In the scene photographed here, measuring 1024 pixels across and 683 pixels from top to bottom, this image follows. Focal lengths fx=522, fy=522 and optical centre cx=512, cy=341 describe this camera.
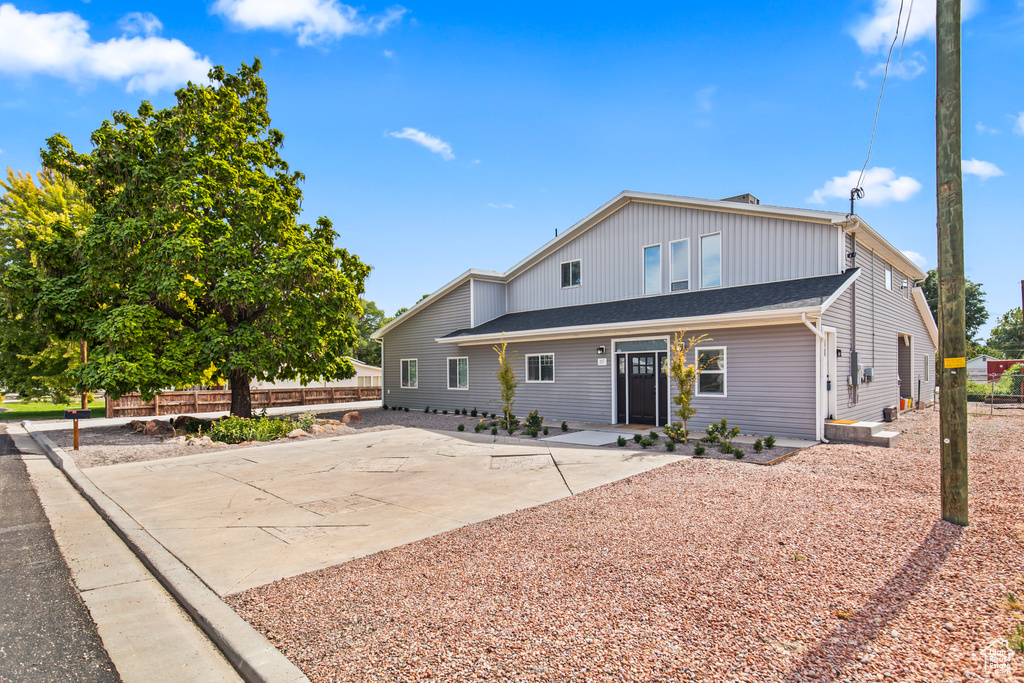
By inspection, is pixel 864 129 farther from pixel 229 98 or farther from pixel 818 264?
pixel 229 98

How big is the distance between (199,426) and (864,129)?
56.0 feet

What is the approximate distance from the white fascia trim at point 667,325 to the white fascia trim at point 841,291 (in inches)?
9.8

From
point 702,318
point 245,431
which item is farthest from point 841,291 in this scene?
point 245,431

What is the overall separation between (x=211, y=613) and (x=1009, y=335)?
69260 millimetres

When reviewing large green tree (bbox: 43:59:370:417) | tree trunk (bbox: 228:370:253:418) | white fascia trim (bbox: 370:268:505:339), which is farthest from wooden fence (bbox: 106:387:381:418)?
white fascia trim (bbox: 370:268:505:339)

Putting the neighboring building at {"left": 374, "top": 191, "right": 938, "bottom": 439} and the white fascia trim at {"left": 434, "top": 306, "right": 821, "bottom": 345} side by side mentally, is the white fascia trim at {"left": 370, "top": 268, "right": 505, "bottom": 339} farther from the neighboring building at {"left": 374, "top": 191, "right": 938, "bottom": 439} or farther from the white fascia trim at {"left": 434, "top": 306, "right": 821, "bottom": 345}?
the white fascia trim at {"left": 434, "top": 306, "right": 821, "bottom": 345}

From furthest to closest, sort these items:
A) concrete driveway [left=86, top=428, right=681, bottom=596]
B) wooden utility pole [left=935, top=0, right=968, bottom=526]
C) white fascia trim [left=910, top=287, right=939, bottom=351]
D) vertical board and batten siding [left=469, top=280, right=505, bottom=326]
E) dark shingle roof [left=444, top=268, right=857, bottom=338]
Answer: vertical board and batten siding [left=469, top=280, right=505, bottom=326], white fascia trim [left=910, top=287, right=939, bottom=351], dark shingle roof [left=444, top=268, right=857, bottom=338], wooden utility pole [left=935, top=0, right=968, bottom=526], concrete driveway [left=86, top=428, right=681, bottom=596]

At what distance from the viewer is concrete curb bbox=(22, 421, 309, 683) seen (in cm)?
284

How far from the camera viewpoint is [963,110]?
5000 mm

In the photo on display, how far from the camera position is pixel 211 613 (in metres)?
3.53

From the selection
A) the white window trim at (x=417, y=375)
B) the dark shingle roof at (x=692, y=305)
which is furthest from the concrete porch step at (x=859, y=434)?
the white window trim at (x=417, y=375)

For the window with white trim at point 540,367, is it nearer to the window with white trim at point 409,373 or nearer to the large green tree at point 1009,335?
the window with white trim at point 409,373

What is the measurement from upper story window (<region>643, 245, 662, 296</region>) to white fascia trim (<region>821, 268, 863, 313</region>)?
4706 mm

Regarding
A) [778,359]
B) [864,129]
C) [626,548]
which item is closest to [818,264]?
[778,359]
